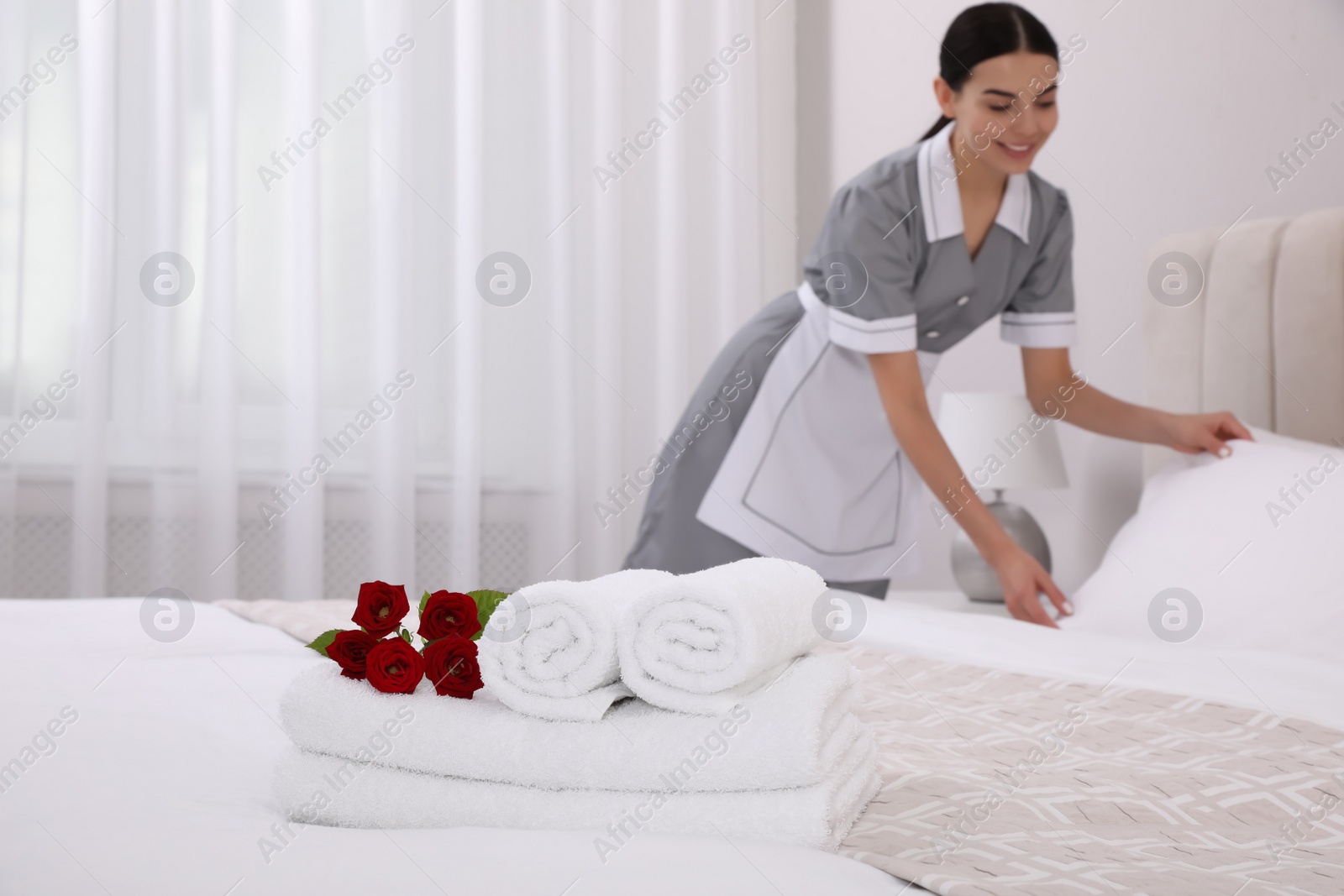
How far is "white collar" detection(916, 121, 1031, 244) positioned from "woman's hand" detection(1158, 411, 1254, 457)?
0.40 m

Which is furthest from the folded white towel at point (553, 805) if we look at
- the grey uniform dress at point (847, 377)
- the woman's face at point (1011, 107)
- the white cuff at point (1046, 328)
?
the white cuff at point (1046, 328)

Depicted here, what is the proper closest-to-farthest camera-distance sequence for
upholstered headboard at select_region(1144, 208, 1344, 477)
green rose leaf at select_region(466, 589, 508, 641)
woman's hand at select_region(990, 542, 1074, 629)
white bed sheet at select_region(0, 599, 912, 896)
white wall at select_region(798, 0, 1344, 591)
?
white bed sheet at select_region(0, 599, 912, 896), green rose leaf at select_region(466, 589, 508, 641), woman's hand at select_region(990, 542, 1074, 629), upholstered headboard at select_region(1144, 208, 1344, 477), white wall at select_region(798, 0, 1344, 591)

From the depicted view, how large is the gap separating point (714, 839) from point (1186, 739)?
0.50 metres

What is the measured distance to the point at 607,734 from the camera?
0.63 meters

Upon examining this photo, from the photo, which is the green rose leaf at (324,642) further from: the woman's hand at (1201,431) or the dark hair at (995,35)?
the woman's hand at (1201,431)

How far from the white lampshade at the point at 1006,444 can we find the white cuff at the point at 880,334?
566 millimetres

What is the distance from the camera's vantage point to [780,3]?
10.4 feet

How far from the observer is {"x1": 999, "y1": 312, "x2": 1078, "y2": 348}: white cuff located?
181 centimetres

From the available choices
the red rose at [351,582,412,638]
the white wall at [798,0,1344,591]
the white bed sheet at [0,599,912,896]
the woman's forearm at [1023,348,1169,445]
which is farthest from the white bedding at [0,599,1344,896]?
the white wall at [798,0,1344,591]

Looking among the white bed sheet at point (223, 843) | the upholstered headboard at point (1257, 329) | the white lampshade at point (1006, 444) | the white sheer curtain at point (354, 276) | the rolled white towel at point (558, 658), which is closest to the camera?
the white bed sheet at point (223, 843)

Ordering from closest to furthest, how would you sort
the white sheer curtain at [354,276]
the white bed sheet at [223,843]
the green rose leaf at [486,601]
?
the white bed sheet at [223,843]
the green rose leaf at [486,601]
the white sheer curtain at [354,276]

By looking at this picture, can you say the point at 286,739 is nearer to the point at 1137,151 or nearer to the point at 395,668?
the point at 395,668

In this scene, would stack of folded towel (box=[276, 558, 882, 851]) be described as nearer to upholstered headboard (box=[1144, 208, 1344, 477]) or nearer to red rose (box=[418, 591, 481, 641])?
red rose (box=[418, 591, 481, 641])

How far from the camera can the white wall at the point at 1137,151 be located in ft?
6.30
